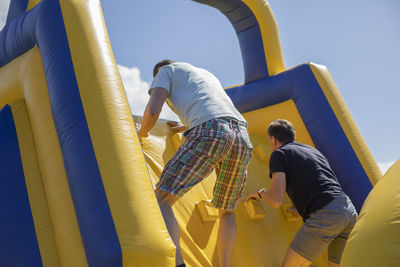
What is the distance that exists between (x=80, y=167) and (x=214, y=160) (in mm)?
646

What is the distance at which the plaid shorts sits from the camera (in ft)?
5.58

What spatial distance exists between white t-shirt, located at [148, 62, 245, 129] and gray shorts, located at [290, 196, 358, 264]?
0.75 meters

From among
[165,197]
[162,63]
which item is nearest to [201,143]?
[165,197]

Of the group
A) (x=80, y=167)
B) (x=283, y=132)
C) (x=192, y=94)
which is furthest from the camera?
(x=283, y=132)

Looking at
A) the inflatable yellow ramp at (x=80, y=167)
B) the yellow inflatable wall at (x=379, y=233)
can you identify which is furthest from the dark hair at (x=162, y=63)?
the yellow inflatable wall at (x=379, y=233)

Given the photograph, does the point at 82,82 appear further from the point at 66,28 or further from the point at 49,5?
the point at 49,5

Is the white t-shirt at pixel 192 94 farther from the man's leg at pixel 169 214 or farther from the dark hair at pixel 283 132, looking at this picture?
the dark hair at pixel 283 132

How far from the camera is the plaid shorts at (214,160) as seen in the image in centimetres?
170

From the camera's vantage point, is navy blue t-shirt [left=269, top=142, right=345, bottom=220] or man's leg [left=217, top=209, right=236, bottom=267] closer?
man's leg [left=217, top=209, right=236, bottom=267]

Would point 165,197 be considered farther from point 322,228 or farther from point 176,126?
point 176,126

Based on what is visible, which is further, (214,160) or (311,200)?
(311,200)

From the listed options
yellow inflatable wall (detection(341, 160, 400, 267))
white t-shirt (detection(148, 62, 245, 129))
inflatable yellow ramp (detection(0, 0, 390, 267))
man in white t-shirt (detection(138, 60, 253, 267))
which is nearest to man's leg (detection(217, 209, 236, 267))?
man in white t-shirt (detection(138, 60, 253, 267))

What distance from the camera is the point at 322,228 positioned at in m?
2.04

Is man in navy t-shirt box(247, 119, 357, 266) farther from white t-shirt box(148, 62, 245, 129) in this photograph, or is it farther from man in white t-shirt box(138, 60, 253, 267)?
white t-shirt box(148, 62, 245, 129)
